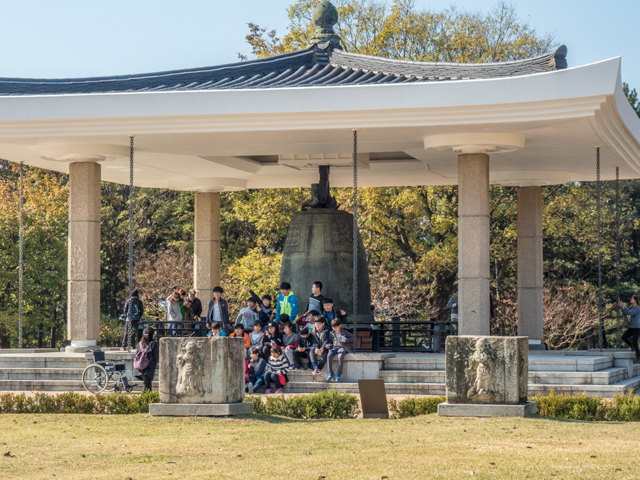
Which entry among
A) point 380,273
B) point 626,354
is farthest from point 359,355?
point 380,273

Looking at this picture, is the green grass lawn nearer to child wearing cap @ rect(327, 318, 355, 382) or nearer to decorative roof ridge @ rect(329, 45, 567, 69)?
child wearing cap @ rect(327, 318, 355, 382)

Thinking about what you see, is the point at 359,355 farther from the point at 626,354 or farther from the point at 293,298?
the point at 626,354

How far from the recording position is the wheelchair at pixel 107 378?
627 inches

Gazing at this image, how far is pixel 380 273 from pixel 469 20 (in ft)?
30.1

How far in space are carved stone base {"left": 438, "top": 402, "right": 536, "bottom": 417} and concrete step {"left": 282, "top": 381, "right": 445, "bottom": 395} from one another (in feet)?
8.54

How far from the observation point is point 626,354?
1850cm

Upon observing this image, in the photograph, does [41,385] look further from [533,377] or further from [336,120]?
[533,377]

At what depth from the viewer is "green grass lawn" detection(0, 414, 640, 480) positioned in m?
8.92

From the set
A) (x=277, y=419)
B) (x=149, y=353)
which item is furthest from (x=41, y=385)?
(x=277, y=419)

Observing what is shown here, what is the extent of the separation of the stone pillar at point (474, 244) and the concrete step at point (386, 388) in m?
2.22

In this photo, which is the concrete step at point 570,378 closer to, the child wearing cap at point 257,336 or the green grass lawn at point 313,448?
the green grass lawn at point 313,448

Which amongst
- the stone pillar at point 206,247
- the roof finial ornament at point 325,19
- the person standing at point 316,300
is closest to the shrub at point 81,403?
the person standing at point 316,300

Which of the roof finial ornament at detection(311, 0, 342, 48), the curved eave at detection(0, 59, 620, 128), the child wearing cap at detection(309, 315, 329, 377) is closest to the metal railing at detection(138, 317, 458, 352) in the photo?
the child wearing cap at detection(309, 315, 329, 377)

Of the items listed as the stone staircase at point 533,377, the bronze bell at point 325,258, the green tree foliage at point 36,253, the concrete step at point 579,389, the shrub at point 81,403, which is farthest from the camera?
the green tree foliage at point 36,253
